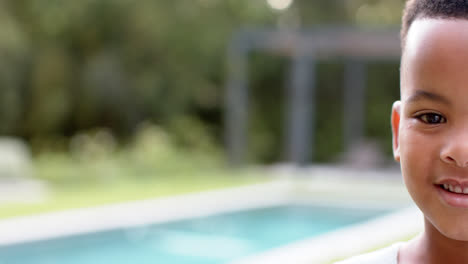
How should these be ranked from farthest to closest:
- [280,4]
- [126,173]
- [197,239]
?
[280,4], [126,173], [197,239]

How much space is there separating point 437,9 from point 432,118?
0.63 feet

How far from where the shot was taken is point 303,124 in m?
11.6

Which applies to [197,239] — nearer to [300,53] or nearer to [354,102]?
[300,53]

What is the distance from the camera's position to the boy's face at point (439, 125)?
995 mm

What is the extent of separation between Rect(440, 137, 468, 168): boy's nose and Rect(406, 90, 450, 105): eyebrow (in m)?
0.07

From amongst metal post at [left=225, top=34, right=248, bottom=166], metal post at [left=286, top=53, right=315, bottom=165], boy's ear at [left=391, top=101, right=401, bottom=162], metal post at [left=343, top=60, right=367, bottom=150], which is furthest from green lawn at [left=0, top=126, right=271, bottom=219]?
boy's ear at [left=391, top=101, right=401, bottom=162]

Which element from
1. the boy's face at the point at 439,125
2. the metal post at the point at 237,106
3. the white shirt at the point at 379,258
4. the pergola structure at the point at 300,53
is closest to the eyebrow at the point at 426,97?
the boy's face at the point at 439,125

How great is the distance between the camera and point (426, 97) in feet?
3.42

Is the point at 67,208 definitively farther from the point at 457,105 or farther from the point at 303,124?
the point at 457,105

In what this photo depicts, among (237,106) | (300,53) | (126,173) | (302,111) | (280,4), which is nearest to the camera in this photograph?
(126,173)

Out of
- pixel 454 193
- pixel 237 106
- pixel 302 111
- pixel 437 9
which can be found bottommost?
pixel 454 193

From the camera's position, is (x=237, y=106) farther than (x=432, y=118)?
Yes

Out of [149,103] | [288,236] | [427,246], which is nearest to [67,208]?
[288,236]

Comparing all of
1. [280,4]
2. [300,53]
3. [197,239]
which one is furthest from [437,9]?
[280,4]
